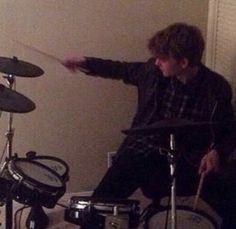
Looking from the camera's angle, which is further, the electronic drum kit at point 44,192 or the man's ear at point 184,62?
the man's ear at point 184,62

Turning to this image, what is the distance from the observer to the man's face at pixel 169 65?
7.10 feet

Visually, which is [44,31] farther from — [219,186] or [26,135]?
[219,186]

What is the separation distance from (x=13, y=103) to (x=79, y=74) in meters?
0.69

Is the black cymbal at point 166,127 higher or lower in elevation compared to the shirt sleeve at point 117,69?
lower

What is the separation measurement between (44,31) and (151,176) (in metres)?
0.82

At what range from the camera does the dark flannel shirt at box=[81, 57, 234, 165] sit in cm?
222

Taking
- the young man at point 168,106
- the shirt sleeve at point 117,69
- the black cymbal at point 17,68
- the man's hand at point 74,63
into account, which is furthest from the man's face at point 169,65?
the black cymbal at point 17,68

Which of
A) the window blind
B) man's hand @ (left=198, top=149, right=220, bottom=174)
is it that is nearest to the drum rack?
man's hand @ (left=198, top=149, right=220, bottom=174)

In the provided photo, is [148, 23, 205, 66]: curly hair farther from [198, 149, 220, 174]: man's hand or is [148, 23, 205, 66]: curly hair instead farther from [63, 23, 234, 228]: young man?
[198, 149, 220, 174]: man's hand

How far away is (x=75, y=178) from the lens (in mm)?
2688

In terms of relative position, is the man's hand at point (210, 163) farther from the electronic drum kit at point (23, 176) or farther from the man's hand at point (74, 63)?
the man's hand at point (74, 63)

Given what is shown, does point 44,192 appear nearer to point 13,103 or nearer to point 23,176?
point 23,176

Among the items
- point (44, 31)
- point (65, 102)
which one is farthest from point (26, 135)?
point (44, 31)

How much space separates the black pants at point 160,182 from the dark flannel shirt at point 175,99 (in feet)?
0.21
